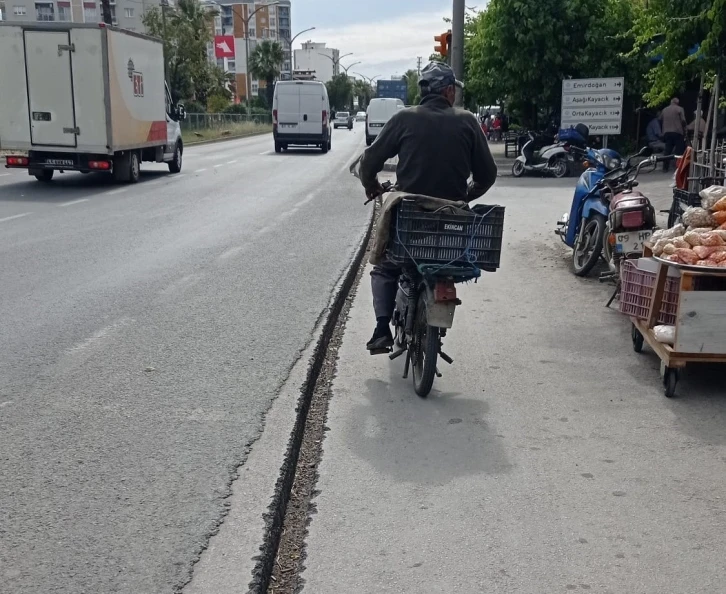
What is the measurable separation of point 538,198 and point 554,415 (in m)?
12.6

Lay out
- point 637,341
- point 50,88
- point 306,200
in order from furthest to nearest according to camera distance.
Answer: point 50,88 → point 306,200 → point 637,341

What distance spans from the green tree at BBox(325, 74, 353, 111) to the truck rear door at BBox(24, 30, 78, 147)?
120 metres

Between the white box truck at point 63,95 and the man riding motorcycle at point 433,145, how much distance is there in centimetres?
1395

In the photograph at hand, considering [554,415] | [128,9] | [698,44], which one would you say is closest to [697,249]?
[554,415]

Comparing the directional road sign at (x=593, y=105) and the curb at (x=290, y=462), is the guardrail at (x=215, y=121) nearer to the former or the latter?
the directional road sign at (x=593, y=105)

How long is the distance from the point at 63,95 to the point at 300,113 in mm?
18375

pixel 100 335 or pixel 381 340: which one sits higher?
pixel 381 340

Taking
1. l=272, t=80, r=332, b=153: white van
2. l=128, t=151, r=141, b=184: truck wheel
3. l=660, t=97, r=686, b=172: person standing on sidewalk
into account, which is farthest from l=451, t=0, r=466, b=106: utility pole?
l=272, t=80, r=332, b=153: white van

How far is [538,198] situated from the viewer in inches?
682

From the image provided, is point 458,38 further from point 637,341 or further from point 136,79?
point 637,341

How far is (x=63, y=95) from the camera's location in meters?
18.4

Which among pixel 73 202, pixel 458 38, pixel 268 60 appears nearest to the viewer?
pixel 73 202

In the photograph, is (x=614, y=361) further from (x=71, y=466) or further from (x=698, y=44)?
(x=698, y=44)

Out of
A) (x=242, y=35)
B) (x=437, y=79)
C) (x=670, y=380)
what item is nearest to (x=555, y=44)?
(x=437, y=79)
